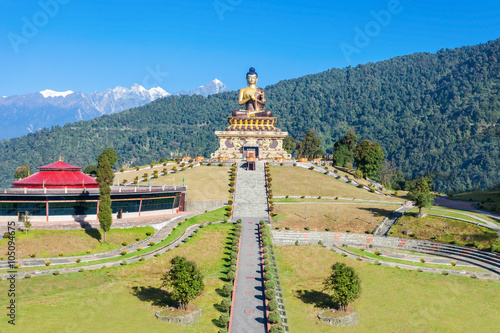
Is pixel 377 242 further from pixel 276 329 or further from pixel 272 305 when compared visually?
pixel 276 329

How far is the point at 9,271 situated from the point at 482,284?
48.4m

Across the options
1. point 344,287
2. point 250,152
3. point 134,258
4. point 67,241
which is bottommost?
point 134,258

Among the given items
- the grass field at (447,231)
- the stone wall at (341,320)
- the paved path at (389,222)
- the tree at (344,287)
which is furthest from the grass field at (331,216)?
the stone wall at (341,320)

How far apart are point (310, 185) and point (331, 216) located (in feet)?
66.8

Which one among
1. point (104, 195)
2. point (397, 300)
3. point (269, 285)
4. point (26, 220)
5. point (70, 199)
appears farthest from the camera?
point (70, 199)

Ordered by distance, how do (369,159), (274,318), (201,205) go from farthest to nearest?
(369,159), (201,205), (274,318)

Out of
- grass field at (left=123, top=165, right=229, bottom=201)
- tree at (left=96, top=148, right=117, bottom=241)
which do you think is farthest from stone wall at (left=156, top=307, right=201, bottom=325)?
grass field at (left=123, top=165, right=229, bottom=201)

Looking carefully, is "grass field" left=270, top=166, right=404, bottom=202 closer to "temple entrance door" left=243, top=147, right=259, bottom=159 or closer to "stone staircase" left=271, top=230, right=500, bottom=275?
"temple entrance door" left=243, top=147, right=259, bottom=159

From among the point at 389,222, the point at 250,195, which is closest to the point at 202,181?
the point at 250,195

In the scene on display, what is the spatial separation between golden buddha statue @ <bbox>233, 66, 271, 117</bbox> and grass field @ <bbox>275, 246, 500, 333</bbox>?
72293 mm

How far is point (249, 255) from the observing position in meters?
54.6

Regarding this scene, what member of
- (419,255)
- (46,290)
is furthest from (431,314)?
(46,290)

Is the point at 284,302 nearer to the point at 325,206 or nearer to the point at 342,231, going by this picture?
the point at 342,231

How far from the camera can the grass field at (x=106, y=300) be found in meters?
36.1
